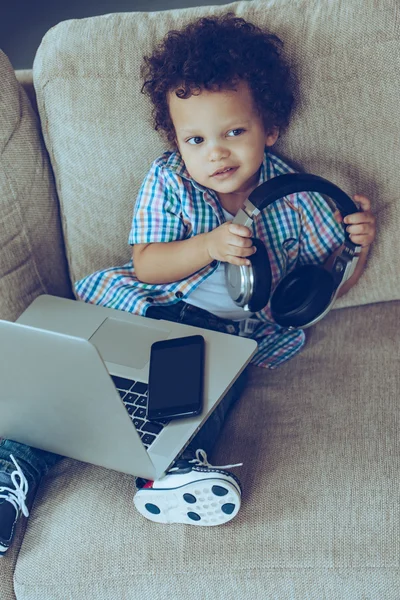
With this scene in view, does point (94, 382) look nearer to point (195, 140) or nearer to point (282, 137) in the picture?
point (195, 140)

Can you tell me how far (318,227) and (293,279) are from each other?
0.15 m

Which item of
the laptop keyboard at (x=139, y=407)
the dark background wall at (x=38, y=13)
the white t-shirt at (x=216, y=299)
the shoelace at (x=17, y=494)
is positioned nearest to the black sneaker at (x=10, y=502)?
the shoelace at (x=17, y=494)

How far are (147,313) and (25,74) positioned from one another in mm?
597

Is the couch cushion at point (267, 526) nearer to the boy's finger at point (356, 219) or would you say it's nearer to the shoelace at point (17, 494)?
the shoelace at point (17, 494)

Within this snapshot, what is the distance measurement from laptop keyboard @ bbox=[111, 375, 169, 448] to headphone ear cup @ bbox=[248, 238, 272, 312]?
23cm

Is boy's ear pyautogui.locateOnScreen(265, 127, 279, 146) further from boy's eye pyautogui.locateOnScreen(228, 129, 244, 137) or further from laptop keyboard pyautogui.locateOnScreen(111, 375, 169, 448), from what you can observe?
laptop keyboard pyautogui.locateOnScreen(111, 375, 169, 448)

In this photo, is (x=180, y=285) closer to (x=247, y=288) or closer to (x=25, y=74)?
(x=247, y=288)

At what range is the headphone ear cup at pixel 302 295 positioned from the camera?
1200mm

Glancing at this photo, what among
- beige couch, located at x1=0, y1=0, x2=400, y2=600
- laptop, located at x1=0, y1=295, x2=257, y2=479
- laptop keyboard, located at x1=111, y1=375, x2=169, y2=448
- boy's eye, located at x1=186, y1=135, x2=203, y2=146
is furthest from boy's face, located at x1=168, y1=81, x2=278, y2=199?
laptop keyboard, located at x1=111, y1=375, x2=169, y2=448

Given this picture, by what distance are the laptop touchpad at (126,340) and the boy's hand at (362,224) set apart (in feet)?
1.22

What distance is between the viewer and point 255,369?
1.31m

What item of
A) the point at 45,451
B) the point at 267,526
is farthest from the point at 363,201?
the point at 45,451

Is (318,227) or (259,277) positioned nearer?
(259,277)

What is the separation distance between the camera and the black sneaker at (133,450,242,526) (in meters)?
0.96
